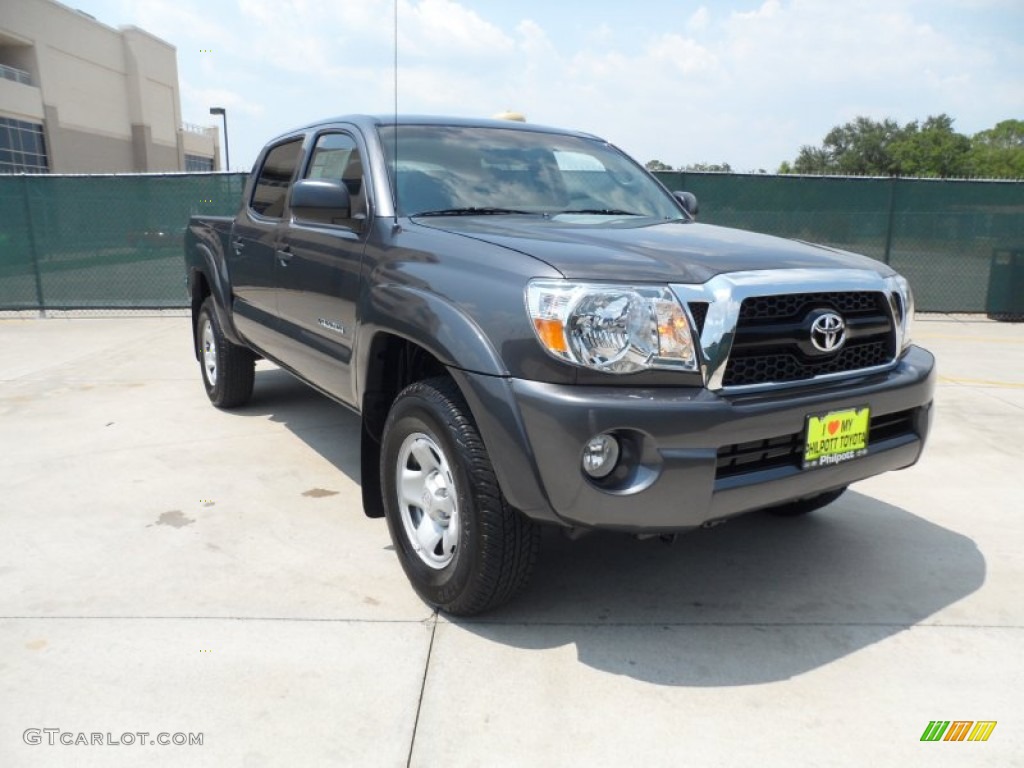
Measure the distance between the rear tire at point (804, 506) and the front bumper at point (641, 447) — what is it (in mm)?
1215

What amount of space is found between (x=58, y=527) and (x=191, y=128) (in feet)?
203

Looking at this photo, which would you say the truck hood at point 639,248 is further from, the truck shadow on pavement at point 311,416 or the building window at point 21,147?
the building window at point 21,147

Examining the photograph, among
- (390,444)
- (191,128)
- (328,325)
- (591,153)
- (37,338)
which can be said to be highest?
(191,128)

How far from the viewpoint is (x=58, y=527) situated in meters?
3.75

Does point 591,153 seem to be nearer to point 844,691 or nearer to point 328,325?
point 328,325

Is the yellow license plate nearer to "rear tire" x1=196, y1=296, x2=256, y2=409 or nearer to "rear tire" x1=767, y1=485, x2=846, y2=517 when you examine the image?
"rear tire" x1=767, y1=485, x2=846, y2=517

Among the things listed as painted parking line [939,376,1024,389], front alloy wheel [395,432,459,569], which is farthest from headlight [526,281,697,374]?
painted parking line [939,376,1024,389]

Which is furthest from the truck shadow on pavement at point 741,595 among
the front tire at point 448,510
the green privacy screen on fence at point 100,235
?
the green privacy screen on fence at point 100,235

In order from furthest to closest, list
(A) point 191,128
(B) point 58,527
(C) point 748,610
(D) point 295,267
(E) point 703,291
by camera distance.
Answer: (A) point 191,128 → (D) point 295,267 → (B) point 58,527 → (C) point 748,610 → (E) point 703,291

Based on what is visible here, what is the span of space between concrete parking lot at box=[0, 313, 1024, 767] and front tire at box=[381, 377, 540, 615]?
0.18 meters

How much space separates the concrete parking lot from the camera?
7.63ft

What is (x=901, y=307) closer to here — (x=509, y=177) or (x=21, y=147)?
(x=509, y=177)

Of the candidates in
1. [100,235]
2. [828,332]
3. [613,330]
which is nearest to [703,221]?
[100,235]

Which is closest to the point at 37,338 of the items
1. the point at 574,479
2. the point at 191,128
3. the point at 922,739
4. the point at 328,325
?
the point at 328,325
